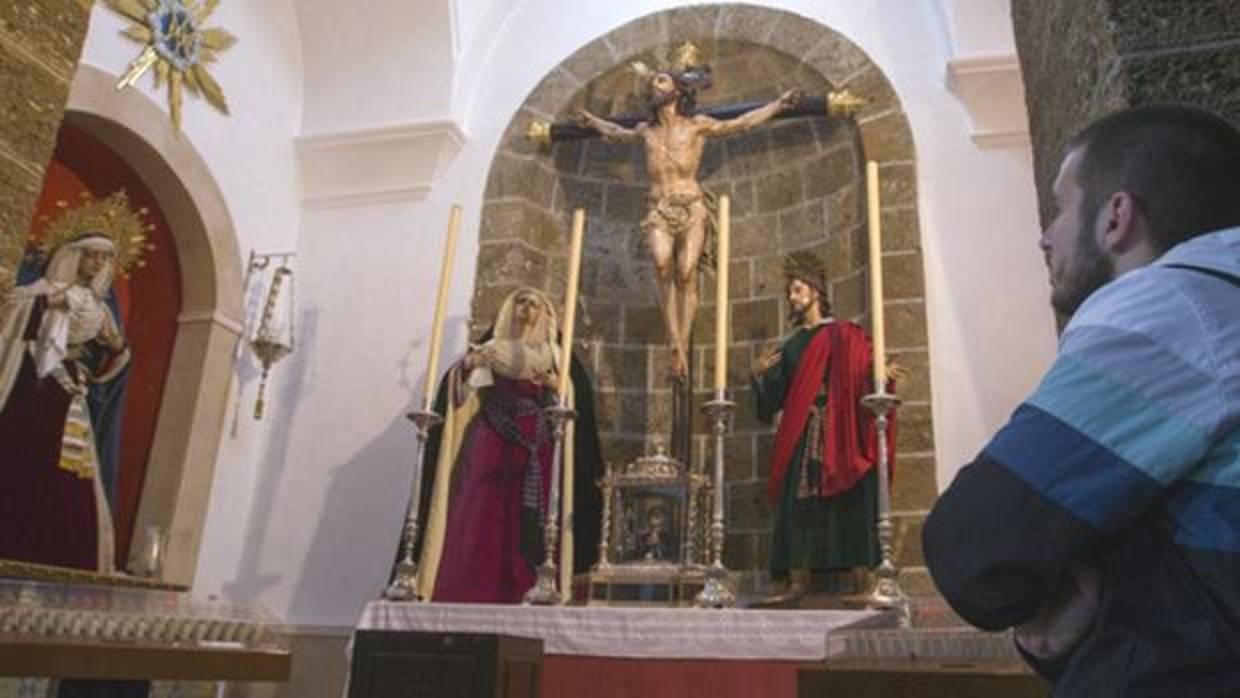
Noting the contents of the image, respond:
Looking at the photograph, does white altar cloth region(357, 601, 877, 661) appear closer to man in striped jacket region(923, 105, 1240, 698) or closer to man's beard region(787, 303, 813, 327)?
man's beard region(787, 303, 813, 327)

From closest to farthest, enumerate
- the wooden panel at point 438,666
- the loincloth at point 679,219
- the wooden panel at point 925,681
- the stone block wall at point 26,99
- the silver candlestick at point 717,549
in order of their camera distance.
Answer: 1. the wooden panel at point 925,681
2. the stone block wall at point 26,99
3. the wooden panel at point 438,666
4. the silver candlestick at point 717,549
5. the loincloth at point 679,219

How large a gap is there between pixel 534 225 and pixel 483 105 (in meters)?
0.80

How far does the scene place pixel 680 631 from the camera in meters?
2.50

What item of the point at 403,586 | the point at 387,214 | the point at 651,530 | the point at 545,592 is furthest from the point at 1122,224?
the point at 387,214

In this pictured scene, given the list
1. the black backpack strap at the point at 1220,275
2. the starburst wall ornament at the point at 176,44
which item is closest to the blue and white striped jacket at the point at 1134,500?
the black backpack strap at the point at 1220,275

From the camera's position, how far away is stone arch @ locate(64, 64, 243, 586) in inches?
157

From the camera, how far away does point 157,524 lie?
399cm

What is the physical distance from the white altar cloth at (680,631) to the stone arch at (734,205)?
180 cm

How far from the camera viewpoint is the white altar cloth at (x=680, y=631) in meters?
2.44

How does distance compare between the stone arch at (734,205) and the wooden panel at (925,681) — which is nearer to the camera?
the wooden panel at (925,681)

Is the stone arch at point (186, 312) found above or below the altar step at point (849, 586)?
above

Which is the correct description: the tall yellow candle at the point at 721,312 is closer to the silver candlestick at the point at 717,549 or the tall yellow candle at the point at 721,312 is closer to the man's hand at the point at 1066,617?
the silver candlestick at the point at 717,549

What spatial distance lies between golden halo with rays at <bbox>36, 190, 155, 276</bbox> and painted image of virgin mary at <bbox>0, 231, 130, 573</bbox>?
0.07 meters

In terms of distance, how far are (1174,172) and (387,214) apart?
4492 mm
